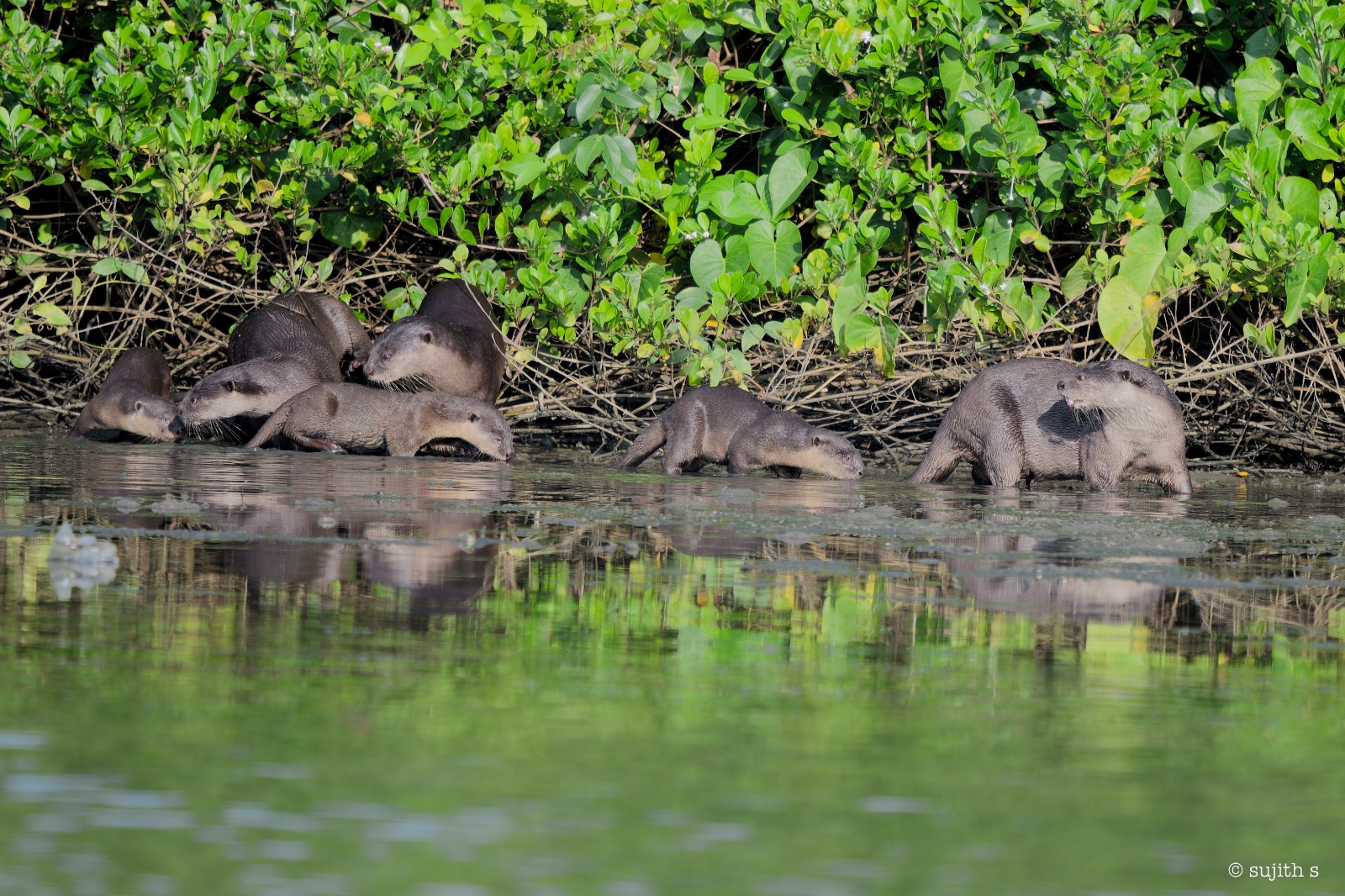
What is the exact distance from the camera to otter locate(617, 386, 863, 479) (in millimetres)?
6938

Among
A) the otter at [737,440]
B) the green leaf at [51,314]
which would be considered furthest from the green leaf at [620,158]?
the green leaf at [51,314]

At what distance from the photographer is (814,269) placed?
24.6ft

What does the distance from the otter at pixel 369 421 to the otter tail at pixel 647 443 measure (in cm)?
72

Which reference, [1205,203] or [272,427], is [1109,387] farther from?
[272,427]

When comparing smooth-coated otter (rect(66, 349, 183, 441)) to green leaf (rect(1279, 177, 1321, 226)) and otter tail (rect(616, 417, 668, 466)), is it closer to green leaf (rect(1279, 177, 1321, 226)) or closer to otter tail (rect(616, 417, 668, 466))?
otter tail (rect(616, 417, 668, 466))

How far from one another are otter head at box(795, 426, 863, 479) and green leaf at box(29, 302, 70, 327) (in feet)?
12.7

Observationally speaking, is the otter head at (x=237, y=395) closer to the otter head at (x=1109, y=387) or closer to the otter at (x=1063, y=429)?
the otter at (x=1063, y=429)

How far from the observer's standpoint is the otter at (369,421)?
25.1 feet

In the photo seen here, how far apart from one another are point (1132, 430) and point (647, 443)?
6.66 feet

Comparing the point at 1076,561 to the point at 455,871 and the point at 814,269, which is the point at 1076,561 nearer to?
the point at 455,871

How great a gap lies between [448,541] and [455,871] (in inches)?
96.7

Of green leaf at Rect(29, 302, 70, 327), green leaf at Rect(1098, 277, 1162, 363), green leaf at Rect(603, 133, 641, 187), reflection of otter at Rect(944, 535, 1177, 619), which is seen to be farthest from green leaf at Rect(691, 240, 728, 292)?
reflection of otter at Rect(944, 535, 1177, 619)

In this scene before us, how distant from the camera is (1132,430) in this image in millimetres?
6109

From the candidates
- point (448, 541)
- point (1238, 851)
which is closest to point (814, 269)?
point (448, 541)
